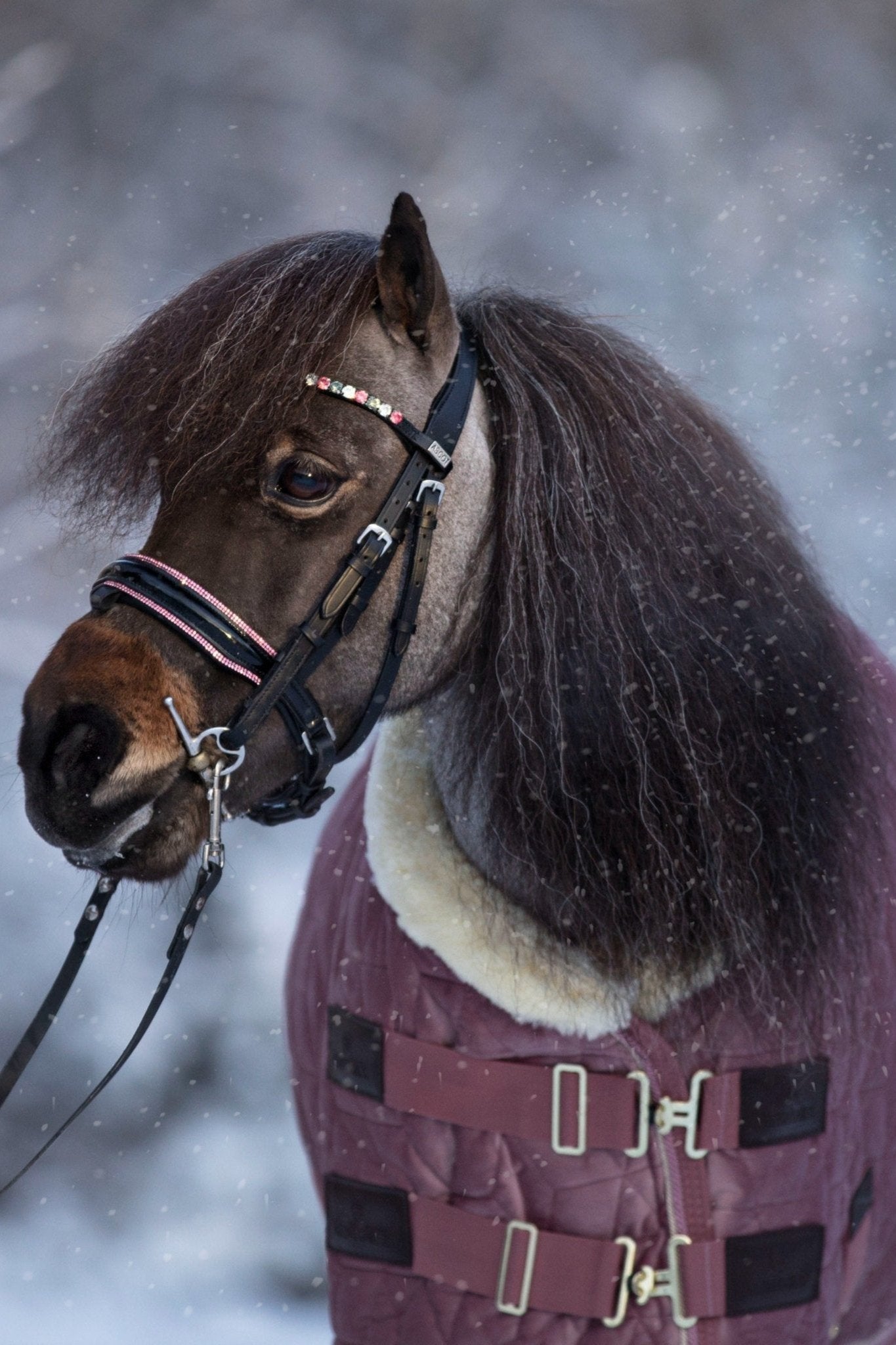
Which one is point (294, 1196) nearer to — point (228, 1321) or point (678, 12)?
point (228, 1321)

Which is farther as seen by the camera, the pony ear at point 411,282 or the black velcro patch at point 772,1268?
the black velcro patch at point 772,1268

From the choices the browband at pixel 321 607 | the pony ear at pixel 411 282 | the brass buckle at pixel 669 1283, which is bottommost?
the brass buckle at pixel 669 1283

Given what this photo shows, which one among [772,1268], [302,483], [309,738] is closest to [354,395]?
[302,483]

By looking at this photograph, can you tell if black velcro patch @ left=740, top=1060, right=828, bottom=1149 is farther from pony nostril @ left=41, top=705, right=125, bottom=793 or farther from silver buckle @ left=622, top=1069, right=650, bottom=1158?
pony nostril @ left=41, top=705, right=125, bottom=793

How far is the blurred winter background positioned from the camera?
975 mm

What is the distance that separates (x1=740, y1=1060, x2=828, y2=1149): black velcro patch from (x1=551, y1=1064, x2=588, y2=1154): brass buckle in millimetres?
79

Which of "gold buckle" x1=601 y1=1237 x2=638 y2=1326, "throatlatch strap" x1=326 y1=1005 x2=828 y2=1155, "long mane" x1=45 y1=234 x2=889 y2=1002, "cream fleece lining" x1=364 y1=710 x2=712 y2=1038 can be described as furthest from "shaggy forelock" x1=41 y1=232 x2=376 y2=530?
"gold buckle" x1=601 y1=1237 x2=638 y2=1326

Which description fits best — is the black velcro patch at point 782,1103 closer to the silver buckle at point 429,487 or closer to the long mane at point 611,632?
the long mane at point 611,632

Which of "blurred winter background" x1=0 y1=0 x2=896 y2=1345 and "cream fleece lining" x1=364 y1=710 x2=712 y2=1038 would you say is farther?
"blurred winter background" x1=0 y1=0 x2=896 y2=1345

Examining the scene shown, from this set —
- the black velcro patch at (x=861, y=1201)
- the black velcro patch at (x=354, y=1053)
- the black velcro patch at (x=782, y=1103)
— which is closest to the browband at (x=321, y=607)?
the black velcro patch at (x=354, y=1053)

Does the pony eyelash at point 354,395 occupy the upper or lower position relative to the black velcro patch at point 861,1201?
upper

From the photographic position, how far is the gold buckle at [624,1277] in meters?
0.61

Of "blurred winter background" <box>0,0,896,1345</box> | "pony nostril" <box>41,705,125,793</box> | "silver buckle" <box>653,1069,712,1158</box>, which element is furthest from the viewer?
"blurred winter background" <box>0,0,896,1345</box>

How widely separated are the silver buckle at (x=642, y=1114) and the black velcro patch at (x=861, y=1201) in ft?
0.45
